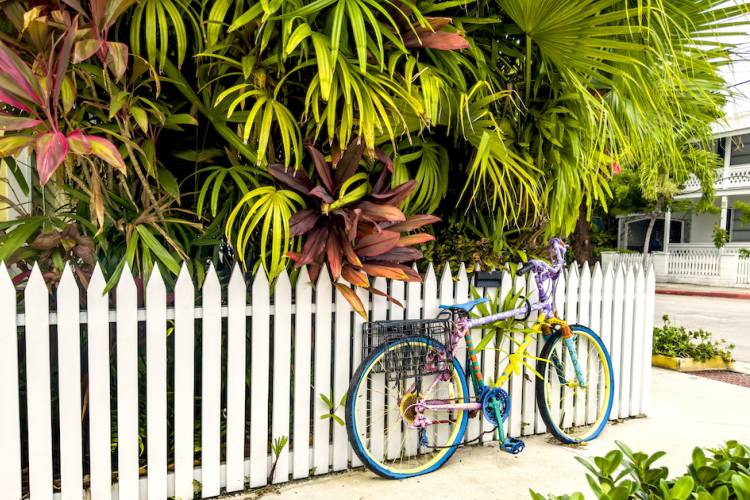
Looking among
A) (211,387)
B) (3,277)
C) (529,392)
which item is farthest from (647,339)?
(3,277)

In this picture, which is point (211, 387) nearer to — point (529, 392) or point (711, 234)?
point (529, 392)

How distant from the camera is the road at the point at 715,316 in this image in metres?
7.15

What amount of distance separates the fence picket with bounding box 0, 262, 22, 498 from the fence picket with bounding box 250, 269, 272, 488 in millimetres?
907

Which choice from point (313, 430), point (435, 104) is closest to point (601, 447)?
point (313, 430)

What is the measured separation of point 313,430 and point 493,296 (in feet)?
3.99

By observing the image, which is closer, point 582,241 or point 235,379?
point 235,379

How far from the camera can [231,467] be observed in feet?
7.40

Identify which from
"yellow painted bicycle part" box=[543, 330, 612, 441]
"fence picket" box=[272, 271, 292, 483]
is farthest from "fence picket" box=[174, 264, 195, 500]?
"yellow painted bicycle part" box=[543, 330, 612, 441]

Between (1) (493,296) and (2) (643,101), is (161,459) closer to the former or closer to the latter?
(1) (493,296)

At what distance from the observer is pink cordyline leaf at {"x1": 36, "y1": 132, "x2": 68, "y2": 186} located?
5.01ft

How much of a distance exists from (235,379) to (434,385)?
3.26 feet

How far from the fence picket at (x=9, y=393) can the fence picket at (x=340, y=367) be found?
4.28ft

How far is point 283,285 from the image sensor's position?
7.55ft

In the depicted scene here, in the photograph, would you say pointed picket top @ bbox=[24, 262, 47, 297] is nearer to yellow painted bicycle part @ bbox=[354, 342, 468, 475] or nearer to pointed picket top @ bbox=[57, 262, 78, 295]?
pointed picket top @ bbox=[57, 262, 78, 295]
